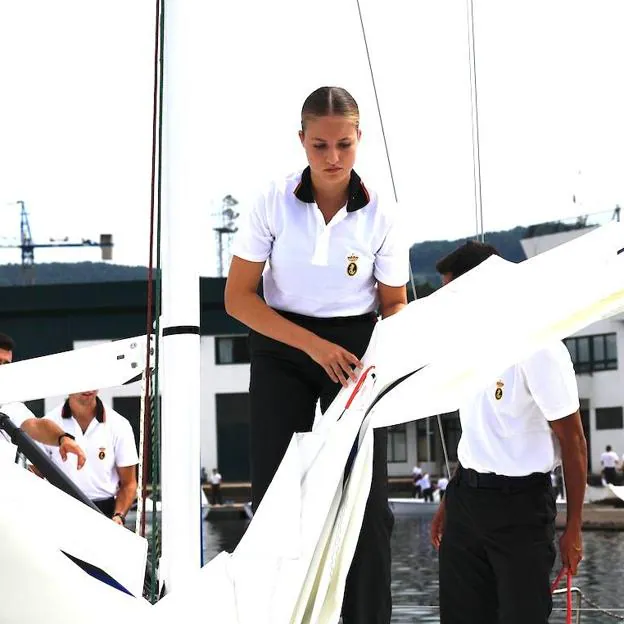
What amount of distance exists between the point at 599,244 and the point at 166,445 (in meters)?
1.16

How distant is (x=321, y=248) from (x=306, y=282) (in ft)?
0.30

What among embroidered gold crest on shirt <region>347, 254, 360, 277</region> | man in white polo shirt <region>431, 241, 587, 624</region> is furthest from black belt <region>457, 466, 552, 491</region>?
embroidered gold crest on shirt <region>347, 254, 360, 277</region>

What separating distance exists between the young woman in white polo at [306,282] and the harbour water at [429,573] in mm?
2928

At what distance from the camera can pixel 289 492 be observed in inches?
102

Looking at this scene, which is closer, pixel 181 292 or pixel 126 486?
pixel 181 292

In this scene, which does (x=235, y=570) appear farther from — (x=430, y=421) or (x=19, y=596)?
(x=430, y=421)

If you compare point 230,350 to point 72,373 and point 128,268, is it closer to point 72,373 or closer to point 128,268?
point 128,268

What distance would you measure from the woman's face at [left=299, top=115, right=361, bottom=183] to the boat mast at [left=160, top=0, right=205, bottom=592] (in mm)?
387

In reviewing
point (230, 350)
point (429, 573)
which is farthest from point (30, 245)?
point (429, 573)

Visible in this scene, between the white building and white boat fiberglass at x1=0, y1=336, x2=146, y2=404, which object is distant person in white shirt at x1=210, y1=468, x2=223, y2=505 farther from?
white boat fiberglass at x1=0, y1=336, x2=146, y2=404

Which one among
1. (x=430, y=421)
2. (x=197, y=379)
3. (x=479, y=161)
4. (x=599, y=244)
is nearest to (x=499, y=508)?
(x=197, y=379)

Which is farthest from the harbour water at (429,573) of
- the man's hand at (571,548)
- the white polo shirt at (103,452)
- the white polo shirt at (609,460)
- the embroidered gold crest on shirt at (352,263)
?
the white polo shirt at (609,460)

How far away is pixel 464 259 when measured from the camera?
3.93 m

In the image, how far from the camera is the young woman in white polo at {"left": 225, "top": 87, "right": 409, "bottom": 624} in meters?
3.17
